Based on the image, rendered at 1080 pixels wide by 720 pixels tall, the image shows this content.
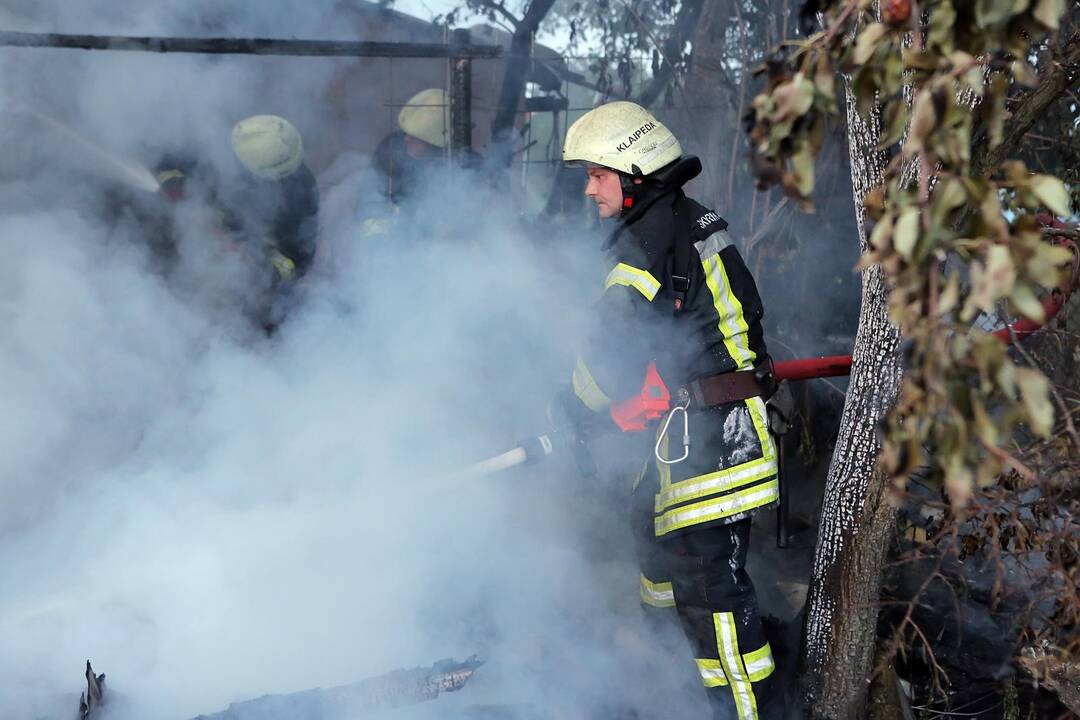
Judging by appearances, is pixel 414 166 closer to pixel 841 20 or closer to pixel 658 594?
pixel 658 594

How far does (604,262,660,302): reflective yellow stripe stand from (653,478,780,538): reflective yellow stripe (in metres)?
0.78

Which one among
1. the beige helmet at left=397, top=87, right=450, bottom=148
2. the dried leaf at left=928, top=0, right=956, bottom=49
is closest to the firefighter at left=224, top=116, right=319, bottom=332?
the beige helmet at left=397, top=87, right=450, bottom=148

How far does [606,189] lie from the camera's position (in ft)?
10.8

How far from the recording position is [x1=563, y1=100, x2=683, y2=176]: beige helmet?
10.5 feet

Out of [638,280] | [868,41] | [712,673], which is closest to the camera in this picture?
[868,41]

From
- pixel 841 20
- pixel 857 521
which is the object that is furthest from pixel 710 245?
pixel 841 20

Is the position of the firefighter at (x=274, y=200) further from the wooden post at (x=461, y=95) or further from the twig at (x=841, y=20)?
the twig at (x=841, y=20)

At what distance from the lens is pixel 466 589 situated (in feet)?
13.6

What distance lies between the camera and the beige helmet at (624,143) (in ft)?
10.5

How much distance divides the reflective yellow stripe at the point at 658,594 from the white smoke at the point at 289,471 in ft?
0.98

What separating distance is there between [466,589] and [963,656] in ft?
7.11

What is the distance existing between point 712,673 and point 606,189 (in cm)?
179

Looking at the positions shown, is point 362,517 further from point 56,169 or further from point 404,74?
point 404,74

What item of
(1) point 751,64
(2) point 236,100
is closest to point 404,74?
(2) point 236,100
